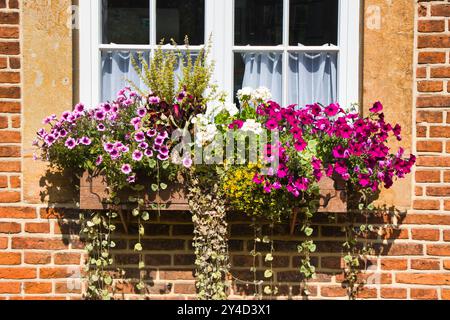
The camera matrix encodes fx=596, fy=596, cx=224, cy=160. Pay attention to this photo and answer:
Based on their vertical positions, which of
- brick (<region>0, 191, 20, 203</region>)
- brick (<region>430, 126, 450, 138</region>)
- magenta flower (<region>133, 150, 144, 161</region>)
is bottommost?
brick (<region>0, 191, 20, 203</region>)

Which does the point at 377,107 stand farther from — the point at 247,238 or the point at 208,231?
the point at 208,231

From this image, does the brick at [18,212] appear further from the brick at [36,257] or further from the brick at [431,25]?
the brick at [431,25]

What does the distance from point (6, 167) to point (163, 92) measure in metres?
1.12

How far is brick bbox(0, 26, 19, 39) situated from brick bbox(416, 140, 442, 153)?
263 cm

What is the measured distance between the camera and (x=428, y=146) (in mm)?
3752

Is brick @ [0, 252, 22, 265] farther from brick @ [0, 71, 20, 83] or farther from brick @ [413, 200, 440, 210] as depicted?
brick @ [413, 200, 440, 210]

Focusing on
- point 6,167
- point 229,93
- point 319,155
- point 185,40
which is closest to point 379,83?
point 319,155

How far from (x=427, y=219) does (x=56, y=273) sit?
2.39 metres

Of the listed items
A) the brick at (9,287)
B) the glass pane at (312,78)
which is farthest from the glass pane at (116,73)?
the brick at (9,287)

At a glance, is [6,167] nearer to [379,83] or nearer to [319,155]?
[319,155]

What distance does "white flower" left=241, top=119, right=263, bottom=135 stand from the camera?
345cm

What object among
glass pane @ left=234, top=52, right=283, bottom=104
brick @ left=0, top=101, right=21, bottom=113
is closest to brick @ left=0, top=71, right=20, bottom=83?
brick @ left=0, top=101, right=21, bottom=113

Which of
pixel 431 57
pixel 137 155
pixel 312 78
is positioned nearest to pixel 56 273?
pixel 137 155
